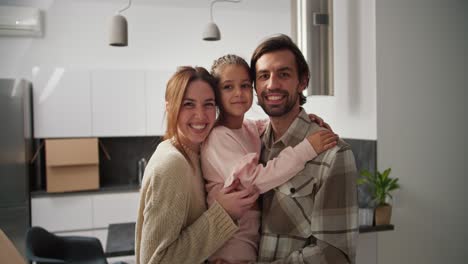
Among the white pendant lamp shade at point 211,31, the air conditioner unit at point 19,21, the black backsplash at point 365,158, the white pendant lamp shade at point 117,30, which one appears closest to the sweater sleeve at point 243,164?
the white pendant lamp shade at point 117,30

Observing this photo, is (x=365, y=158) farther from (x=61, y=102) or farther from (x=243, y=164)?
(x=61, y=102)

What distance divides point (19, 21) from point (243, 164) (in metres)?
4.18

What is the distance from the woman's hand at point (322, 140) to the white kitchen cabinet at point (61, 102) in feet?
11.8

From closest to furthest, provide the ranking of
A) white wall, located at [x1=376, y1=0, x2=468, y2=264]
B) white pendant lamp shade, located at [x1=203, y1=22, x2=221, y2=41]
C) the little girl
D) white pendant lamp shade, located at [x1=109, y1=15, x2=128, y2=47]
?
the little girl < white pendant lamp shade, located at [x1=109, y1=15, x2=128, y2=47] < white wall, located at [x1=376, y1=0, x2=468, y2=264] < white pendant lamp shade, located at [x1=203, y1=22, x2=221, y2=41]

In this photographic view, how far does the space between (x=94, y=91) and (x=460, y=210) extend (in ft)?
12.6

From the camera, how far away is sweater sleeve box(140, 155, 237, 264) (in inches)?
57.0

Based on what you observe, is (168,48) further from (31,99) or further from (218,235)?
(218,235)

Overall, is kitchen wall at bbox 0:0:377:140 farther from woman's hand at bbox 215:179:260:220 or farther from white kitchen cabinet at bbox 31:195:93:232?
woman's hand at bbox 215:179:260:220

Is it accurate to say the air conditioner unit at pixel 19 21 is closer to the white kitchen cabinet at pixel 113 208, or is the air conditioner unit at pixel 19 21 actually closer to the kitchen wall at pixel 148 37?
the kitchen wall at pixel 148 37

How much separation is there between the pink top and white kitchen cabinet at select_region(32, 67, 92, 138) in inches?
128

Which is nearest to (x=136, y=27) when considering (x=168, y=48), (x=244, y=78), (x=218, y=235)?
(x=168, y=48)

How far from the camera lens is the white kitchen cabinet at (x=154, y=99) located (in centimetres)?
484

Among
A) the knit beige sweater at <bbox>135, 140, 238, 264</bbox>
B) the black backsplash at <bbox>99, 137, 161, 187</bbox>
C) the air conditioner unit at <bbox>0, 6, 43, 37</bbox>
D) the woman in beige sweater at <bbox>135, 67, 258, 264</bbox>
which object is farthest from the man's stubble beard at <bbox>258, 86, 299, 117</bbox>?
the air conditioner unit at <bbox>0, 6, 43, 37</bbox>

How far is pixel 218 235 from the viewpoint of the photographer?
1.49 metres
